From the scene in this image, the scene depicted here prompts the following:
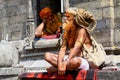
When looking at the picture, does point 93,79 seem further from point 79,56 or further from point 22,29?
point 22,29

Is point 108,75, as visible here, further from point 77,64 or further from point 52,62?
point 52,62

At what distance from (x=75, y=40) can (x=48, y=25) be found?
16.8 feet

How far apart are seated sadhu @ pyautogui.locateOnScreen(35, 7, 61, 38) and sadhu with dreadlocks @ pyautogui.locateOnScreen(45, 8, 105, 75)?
453 cm

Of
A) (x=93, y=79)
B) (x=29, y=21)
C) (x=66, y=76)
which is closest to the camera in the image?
(x=93, y=79)

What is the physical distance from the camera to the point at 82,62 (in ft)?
16.0

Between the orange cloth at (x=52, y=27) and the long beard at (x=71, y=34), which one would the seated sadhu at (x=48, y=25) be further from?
the long beard at (x=71, y=34)

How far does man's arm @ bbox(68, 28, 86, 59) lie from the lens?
4.98 meters

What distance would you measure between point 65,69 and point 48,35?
559cm

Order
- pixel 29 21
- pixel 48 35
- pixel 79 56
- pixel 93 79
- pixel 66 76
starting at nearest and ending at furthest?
pixel 93 79
pixel 66 76
pixel 79 56
pixel 48 35
pixel 29 21

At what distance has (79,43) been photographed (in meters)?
5.08

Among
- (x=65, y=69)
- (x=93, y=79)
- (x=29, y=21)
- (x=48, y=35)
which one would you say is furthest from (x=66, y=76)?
(x=29, y=21)

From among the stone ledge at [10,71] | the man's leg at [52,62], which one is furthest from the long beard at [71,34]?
the stone ledge at [10,71]

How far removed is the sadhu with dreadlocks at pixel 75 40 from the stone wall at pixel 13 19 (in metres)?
6.20

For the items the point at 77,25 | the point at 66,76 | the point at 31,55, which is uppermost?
the point at 77,25
